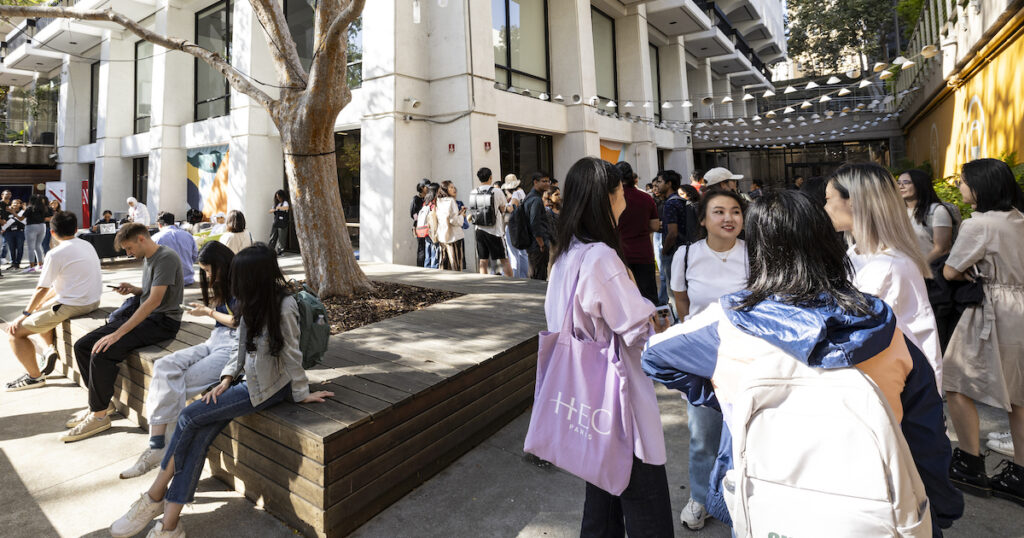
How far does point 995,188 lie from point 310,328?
3994mm

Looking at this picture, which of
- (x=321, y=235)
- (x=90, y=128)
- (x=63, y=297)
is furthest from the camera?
(x=90, y=128)

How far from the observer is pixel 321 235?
20.7 feet

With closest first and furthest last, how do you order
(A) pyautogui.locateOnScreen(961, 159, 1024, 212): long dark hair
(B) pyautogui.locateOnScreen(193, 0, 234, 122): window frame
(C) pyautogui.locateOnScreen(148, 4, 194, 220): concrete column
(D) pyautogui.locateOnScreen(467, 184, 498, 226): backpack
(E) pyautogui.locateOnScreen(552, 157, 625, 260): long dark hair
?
(E) pyautogui.locateOnScreen(552, 157, 625, 260): long dark hair → (A) pyautogui.locateOnScreen(961, 159, 1024, 212): long dark hair → (D) pyautogui.locateOnScreen(467, 184, 498, 226): backpack → (B) pyautogui.locateOnScreen(193, 0, 234, 122): window frame → (C) pyautogui.locateOnScreen(148, 4, 194, 220): concrete column

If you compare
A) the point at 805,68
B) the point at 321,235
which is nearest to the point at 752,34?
the point at 805,68

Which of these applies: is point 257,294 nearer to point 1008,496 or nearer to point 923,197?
point 1008,496

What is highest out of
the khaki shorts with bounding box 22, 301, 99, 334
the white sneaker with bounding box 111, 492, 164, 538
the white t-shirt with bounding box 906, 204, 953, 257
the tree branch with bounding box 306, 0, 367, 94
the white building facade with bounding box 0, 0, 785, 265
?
the white building facade with bounding box 0, 0, 785, 265

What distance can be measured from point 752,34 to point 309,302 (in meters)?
32.2

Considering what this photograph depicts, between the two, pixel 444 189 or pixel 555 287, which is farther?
pixel 444 189

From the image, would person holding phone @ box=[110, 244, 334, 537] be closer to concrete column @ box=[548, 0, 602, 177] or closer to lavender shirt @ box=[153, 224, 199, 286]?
lavender shirt @ box=[153, 224, 199, 286]

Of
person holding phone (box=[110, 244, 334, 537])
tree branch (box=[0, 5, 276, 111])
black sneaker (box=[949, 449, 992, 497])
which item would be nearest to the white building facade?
tree branch (box=[0, 5, 276, 111])

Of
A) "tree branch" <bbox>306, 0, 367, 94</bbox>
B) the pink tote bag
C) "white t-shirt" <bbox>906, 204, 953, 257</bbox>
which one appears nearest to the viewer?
the pink tote bag

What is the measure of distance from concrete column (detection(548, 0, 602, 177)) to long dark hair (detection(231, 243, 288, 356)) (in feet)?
36.7

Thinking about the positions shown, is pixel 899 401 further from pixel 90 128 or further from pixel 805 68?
pixel 805 68

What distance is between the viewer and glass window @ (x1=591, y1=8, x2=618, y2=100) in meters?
16.2
